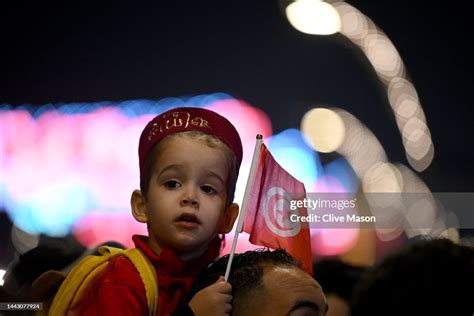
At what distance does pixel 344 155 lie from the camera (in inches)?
106

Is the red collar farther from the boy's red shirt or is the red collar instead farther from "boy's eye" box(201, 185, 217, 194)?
"boy's eye" box(201, 185, 217, 194)

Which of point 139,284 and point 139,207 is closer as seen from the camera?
point 139,284

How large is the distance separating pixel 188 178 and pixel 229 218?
185 millimetres

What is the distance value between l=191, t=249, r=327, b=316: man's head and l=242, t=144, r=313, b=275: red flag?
13.6 inches

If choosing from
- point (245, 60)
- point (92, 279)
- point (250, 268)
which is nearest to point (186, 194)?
point (92, 279)

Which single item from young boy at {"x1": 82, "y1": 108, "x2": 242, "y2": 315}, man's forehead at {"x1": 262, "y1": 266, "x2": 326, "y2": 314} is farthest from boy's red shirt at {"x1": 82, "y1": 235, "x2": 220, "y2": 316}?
man's forehead at {"x1": 262, "y1": 266, "x2": 326, "y2": 314}

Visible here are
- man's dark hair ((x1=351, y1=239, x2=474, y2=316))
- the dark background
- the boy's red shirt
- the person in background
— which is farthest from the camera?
the dark background

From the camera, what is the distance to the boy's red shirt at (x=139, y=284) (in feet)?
6.68

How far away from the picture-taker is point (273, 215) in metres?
2.19

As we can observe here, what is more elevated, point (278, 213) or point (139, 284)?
point (278, 213)

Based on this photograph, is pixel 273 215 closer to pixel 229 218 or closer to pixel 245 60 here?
pixel 229 218

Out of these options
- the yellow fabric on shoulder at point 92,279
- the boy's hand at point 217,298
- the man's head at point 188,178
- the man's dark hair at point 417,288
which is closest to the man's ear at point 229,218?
the man's head at point 188,178

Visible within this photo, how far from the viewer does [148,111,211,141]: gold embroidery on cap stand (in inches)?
86.4

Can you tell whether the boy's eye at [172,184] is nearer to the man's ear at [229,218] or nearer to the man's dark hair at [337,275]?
the man's ear at [229,218]
